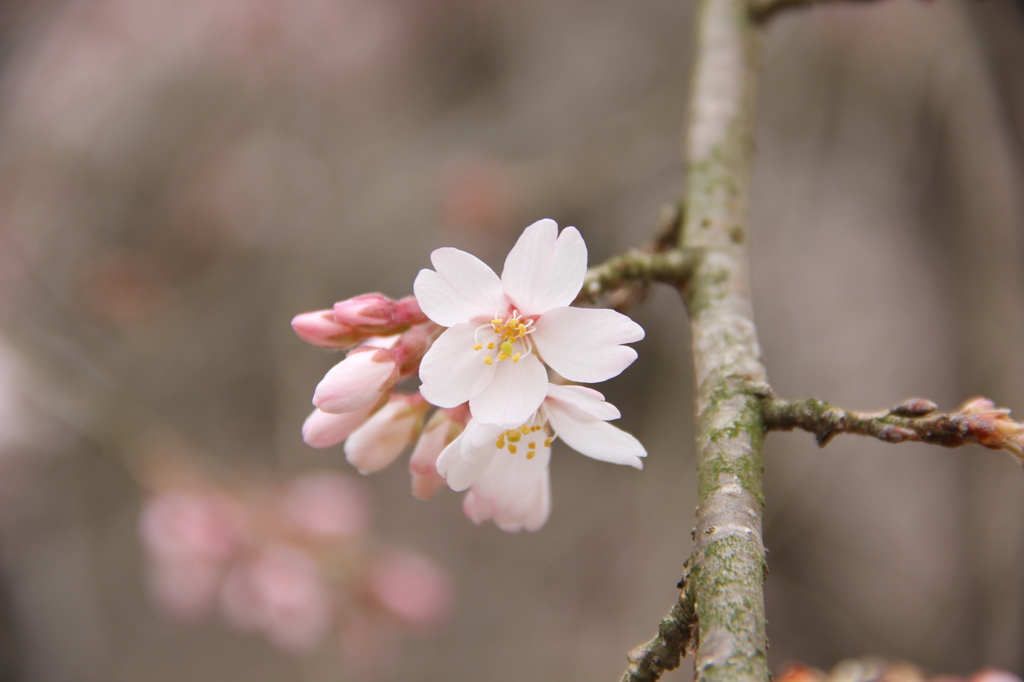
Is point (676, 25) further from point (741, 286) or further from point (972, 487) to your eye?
point (741, 286)

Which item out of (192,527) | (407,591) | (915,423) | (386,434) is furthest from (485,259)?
(915,423)

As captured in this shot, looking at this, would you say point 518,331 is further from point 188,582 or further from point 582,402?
point 188,582

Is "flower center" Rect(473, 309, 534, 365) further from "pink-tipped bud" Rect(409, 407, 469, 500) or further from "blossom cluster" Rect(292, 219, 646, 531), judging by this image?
"pink-tipped bud" Rect(409, 407, 469, 500)

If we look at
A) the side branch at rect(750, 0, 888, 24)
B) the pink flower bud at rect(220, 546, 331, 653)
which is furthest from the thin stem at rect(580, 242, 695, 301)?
the pink flower bud at rect(220, 546, 331, 653)

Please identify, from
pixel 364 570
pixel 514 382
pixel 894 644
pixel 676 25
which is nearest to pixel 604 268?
pixel 514 382

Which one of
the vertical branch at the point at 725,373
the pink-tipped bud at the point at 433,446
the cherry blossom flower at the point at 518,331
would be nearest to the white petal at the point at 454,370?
the cherry blossom flower at the point at 518,331

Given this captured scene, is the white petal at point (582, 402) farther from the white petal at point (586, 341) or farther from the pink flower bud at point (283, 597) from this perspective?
the pink flower bud at point (283, 597)
